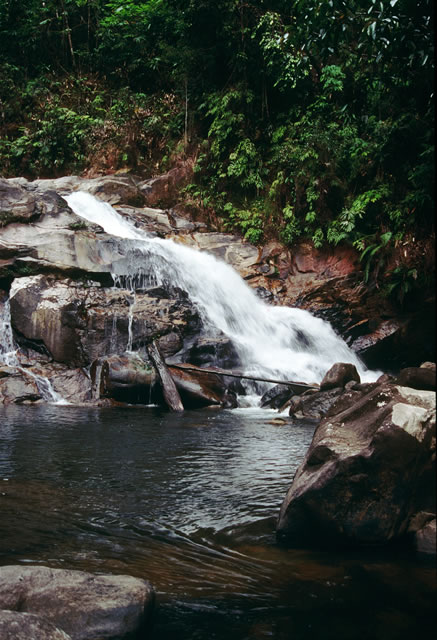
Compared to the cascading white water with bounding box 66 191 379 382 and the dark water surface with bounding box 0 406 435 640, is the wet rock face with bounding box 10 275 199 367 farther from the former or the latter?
the dark water surface with bounding box 0 406 435 640

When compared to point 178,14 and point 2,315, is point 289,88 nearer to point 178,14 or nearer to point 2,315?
point 178,14

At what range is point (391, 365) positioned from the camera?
11.9 meters

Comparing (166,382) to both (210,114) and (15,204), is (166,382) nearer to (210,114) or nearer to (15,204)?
(15,204)

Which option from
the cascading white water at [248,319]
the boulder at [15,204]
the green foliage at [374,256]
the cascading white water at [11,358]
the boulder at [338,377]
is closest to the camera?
the boulder at [338,377]

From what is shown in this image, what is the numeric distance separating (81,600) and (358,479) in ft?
4.56

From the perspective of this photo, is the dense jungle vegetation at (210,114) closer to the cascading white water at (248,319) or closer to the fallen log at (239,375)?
the cascading white water at (248,319)

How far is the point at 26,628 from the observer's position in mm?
1742

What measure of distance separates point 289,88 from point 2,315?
11.7m

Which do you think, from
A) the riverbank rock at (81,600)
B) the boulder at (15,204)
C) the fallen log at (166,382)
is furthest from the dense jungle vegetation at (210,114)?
the riverbank rock at (81,600)

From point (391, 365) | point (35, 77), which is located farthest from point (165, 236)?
point (35, 77)

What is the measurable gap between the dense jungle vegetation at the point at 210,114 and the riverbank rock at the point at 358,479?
26.6 feet

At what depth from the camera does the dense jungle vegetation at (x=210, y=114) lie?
14.1 m

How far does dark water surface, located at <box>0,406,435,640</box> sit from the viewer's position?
2045 millimetres

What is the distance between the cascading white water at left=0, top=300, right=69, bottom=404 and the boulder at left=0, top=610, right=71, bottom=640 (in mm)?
8473
